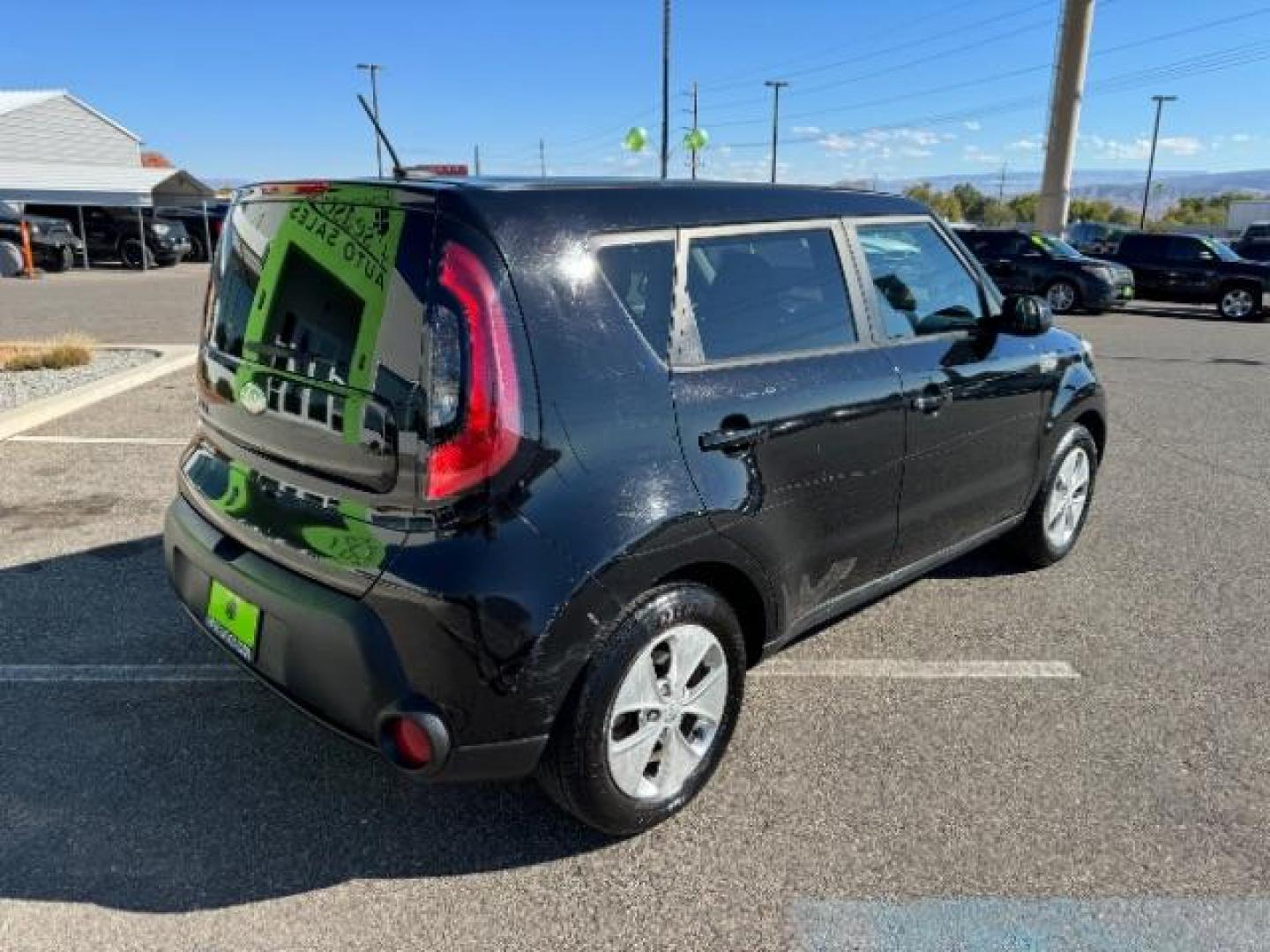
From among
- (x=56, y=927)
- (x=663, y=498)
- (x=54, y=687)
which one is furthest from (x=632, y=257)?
(x=54, y=687)

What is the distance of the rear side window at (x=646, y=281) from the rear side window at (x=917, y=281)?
1008 millimetres

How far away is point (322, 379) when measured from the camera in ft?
7.98

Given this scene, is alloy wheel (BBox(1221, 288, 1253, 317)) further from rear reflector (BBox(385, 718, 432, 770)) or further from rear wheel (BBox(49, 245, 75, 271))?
rear wheel (BBox(49, 245, 75, 271))

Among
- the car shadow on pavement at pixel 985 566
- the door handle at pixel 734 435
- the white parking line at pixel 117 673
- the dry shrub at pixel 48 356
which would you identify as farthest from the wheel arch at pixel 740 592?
the dry shrub at pixel 48 356

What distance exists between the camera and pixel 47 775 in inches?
112

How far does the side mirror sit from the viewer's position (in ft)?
12.6

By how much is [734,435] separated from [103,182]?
181 feet

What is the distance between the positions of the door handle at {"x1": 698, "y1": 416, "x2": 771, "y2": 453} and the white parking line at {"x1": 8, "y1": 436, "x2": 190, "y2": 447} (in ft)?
16.9

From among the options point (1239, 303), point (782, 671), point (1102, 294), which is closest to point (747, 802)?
point (782, 671)

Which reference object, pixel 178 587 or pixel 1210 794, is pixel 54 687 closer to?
pixel 178 587

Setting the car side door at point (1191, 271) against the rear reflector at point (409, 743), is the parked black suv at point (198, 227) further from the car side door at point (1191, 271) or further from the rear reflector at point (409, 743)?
the rear reflector at point (409, 743)

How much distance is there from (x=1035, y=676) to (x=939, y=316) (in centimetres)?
141

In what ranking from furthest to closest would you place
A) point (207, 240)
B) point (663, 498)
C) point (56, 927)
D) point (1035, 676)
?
point (207, 240)
point (1035, 676)
point (663, 498)
point (56, 927)

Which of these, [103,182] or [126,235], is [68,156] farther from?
[126,235]
